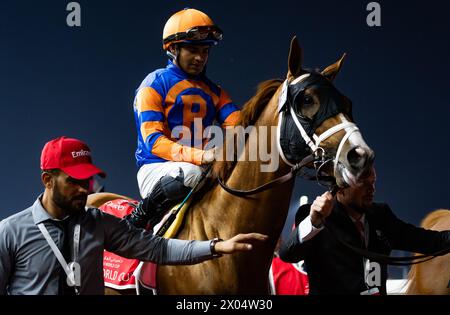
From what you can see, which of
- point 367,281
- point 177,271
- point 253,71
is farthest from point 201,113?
point 253,71

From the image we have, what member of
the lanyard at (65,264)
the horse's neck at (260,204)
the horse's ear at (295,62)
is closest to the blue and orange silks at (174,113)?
the horse's neck at (260,204)

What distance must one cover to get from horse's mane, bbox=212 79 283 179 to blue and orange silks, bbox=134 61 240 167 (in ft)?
0.73

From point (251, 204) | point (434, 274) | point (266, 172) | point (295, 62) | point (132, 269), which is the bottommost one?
point (434, 274)

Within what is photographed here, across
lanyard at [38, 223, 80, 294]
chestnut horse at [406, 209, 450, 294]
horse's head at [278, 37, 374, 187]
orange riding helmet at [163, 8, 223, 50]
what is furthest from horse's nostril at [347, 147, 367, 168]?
chestnut horse at [406, 209, 450, 294]

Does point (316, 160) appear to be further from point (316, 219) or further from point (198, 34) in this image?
point (198, 34)

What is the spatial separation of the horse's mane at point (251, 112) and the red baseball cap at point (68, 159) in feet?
1.76

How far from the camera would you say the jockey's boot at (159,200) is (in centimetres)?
270

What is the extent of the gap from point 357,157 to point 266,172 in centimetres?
36

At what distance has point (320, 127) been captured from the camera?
7.77 ft

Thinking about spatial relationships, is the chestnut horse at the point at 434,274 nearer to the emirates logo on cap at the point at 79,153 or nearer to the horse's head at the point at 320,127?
the horse's head at the point at 320,127

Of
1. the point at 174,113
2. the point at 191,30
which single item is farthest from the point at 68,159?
the point at 191,30

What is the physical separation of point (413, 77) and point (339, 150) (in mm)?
2504

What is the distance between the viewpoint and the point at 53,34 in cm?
472
